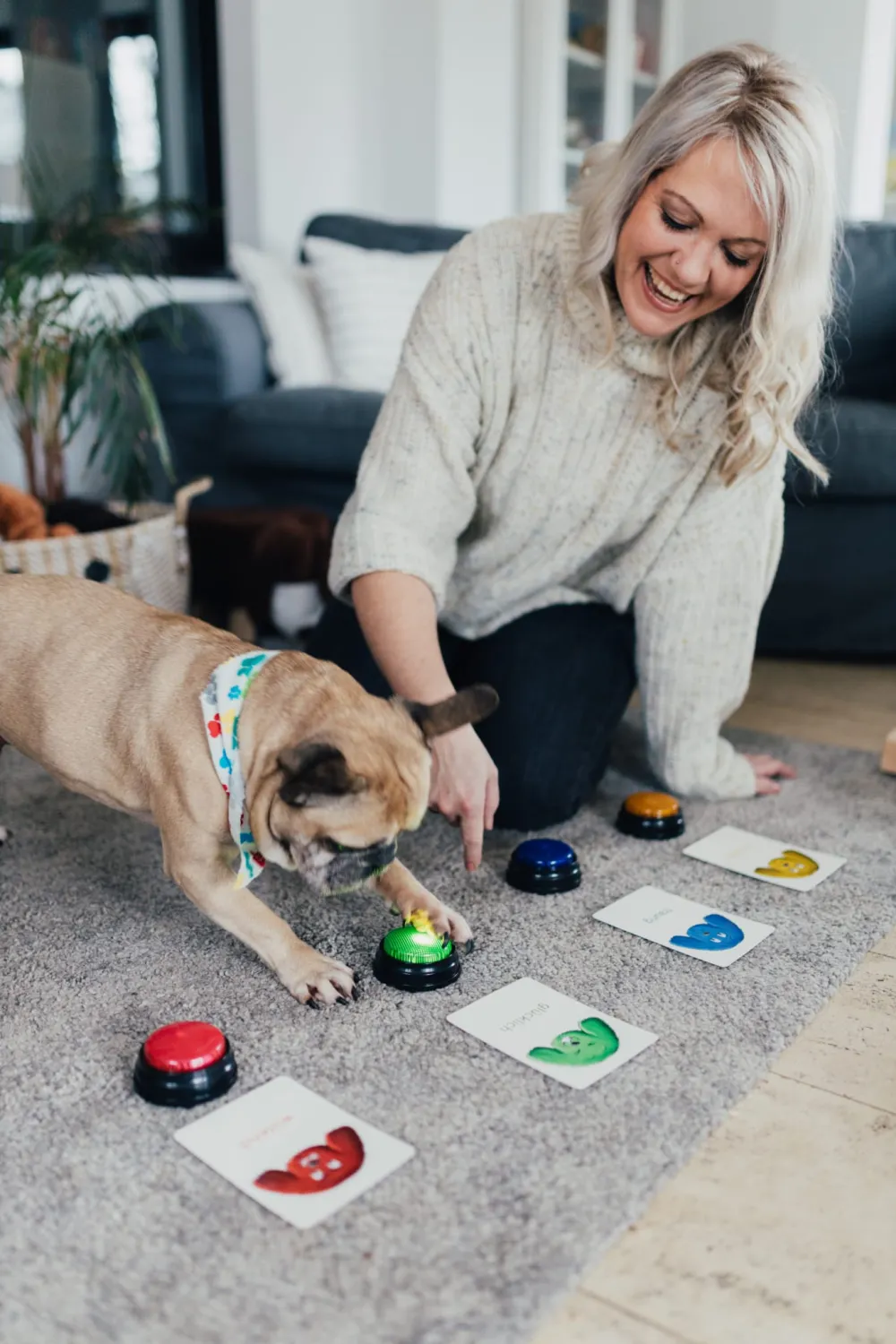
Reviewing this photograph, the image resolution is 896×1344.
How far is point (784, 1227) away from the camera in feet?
3.06

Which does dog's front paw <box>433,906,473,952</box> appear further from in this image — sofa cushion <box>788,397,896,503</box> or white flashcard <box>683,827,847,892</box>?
sofa cushion <box>788,397,896,503</box>

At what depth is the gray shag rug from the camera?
2.80 feet

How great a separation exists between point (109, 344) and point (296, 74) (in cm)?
177

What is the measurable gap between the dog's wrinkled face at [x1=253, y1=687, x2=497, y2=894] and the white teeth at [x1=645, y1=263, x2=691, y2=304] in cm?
62

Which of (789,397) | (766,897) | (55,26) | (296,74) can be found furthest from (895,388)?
(55,26)

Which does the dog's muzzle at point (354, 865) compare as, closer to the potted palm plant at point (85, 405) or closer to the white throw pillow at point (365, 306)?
the potted palm plant at point (85, 405)

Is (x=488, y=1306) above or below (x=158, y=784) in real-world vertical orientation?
below

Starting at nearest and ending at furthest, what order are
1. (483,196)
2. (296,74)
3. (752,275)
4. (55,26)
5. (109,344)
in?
(752,275)
(109,344)
(55,26)
(296,74)
(483,196)

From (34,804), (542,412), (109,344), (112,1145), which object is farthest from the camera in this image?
(109,344)

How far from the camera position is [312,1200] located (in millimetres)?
938

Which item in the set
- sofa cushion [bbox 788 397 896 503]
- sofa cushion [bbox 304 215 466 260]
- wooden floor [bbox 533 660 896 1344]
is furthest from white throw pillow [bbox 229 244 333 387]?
wooden floor [bbox 533 660 896 1344]

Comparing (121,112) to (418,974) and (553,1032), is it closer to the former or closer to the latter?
(418,974)

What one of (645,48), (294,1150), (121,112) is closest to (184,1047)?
(294,1150)

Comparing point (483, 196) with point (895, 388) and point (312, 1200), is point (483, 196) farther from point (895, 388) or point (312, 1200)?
point (312, 1200)
